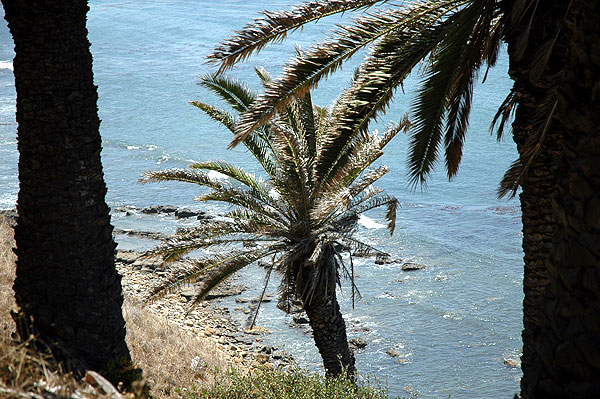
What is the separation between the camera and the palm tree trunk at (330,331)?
1048cm

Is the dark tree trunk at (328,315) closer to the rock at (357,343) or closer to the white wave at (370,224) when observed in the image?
the rock at (357,343)

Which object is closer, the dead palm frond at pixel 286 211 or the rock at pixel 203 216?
the dead palm frond at pixel 286 211

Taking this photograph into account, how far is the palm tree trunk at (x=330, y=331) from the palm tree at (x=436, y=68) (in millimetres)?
3907

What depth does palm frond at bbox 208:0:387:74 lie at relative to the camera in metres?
7.11

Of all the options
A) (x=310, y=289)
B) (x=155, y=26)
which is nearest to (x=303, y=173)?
(x=310, y=289)

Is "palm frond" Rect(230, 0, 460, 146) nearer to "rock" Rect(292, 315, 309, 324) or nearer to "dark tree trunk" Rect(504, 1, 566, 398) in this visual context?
"dark tree trunk" Rect(504, 1, 566, 398)

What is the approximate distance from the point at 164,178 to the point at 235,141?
3.76 m

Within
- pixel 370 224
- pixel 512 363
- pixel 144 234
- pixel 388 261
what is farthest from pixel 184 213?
pixel 512 363

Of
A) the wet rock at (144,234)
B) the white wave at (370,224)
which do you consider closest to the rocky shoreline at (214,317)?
the wet rock at (144,234)

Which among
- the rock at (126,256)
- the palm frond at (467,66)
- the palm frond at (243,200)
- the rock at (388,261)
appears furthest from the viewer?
the rock at (388,261)

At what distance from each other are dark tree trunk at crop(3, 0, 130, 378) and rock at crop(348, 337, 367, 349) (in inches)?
424

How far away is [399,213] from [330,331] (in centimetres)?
1791

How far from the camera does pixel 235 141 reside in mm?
6816

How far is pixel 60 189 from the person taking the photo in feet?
19.1
